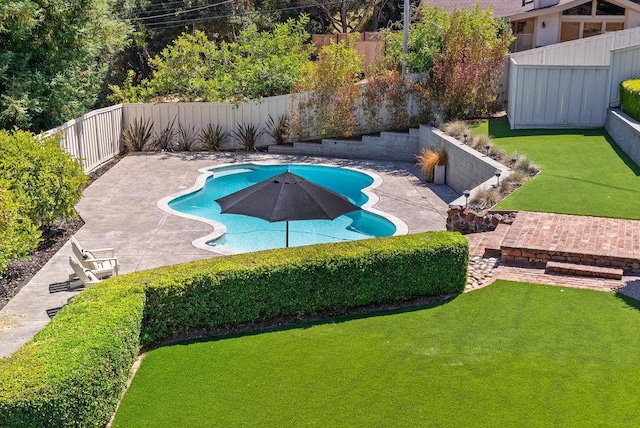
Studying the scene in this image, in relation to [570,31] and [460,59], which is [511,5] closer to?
[570,31]

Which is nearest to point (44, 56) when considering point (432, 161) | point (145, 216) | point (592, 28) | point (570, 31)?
point (145, 216)

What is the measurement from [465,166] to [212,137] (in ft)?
Result: 32.5

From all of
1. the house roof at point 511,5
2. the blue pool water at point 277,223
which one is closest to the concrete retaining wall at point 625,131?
the blue pool water at point 277,223

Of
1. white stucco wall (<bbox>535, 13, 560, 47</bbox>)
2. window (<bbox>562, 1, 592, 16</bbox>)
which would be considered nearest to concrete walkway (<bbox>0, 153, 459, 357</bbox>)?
white stucco wall (<bbox>535, 13, 560, 47</bbox>)

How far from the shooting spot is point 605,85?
2025 cm

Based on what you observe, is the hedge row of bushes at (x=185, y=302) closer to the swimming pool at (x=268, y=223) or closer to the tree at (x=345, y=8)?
the swimming pool at (x=268, y=223)

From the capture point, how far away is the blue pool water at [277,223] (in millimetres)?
15243

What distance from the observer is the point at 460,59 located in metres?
21.8

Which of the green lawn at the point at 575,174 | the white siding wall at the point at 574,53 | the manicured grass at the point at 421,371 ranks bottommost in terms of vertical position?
Answer: the manicured grass at the point at 421,371

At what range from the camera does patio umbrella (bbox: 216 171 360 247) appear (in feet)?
36.2

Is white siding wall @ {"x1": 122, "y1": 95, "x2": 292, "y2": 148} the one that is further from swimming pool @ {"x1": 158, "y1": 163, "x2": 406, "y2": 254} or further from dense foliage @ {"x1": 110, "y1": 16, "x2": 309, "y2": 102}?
swimming pool @ {"x1": 158, "y1": 163, "x2": 406, "y2": 254}

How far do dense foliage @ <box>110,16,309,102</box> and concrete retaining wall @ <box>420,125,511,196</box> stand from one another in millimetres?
6265

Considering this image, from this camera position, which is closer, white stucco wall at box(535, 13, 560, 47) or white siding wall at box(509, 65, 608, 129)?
white siding wall at box(509, 65, 608, 129)

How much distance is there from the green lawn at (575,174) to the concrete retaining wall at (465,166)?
41.5 inches
